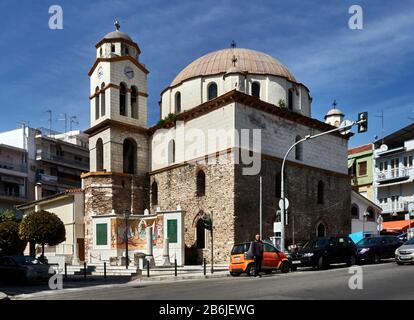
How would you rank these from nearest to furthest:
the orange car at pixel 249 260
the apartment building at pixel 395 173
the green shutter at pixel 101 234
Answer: the orange car at pixel 249 260
the green shutter at pixel 101 234
the apartment building at pixel 395 173

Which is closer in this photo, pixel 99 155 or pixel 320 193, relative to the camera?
pixel 320 193

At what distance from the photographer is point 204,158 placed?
97.3 feet

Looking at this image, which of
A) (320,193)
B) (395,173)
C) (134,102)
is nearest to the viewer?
(320,193)

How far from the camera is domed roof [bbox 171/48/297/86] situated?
3441cm

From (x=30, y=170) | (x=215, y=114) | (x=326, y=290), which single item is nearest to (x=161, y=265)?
(x=215, y=114)

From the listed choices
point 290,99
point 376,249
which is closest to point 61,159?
point 290,99

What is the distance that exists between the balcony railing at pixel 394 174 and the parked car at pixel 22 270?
3494 cm

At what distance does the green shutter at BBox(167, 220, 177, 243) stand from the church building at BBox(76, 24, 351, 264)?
0.06 meters

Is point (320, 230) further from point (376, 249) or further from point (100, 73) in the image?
point (100, 73)

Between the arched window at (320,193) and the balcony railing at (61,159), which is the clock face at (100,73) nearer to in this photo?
the arched window at (320,193)

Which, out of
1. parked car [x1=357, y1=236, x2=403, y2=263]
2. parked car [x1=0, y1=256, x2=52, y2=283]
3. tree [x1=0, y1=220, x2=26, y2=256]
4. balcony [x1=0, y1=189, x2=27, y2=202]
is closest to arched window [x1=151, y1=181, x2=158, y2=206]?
tree [x1=0, y1=220, x2=26, y2=256]

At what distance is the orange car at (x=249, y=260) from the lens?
1833 cm

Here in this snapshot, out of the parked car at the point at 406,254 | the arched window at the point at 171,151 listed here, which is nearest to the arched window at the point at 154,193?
the arched window at the point at 171,151

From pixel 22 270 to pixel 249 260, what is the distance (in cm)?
885
